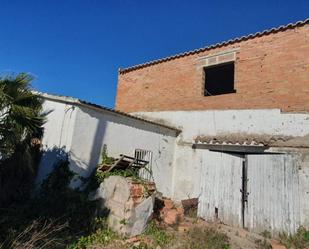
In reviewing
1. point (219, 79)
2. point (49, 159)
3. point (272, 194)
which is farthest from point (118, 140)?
point (219, 79)

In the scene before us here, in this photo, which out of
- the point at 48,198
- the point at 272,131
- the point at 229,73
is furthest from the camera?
the point at 229,73

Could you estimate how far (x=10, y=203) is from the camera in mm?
9188

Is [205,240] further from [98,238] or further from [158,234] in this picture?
[98,238]

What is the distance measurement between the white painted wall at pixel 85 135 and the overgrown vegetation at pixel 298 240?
5.63 metres

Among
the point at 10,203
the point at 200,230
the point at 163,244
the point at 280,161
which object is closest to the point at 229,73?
the point at 280,161

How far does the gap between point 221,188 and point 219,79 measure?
6.44 metres

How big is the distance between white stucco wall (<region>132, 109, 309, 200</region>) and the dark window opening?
2314 mm

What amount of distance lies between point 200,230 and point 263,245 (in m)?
1.68

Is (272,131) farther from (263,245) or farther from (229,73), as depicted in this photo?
(229,73)

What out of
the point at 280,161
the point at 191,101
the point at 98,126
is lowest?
the point at 280,161

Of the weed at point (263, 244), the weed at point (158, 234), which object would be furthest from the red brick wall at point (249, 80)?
the weed at point (158, 234)

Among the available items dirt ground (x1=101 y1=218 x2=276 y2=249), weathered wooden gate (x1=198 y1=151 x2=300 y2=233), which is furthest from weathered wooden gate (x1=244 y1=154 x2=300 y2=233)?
dirt ground (x1=101 y1=218 x2=276 y2=249)

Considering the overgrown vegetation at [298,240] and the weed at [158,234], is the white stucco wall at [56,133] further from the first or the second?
the overgrown vegetation at [298,240]

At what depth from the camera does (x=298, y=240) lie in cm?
864
